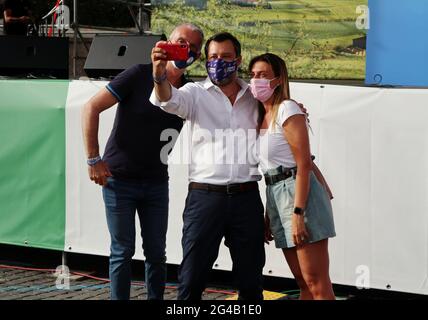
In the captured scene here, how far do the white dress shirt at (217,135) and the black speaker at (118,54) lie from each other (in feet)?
12.7

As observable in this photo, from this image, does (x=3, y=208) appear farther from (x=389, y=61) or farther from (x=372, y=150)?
(x=389, y=61)

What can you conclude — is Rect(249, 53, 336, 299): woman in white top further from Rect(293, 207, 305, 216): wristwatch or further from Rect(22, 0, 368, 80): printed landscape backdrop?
Rect(22, 0, 368, 80): printed landscape backdrop

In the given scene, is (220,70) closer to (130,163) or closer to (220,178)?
(220,178)

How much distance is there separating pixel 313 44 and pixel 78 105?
14.1ft

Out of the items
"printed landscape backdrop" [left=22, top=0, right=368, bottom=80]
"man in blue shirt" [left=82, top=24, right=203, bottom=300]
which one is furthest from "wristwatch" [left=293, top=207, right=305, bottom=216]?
"printed landscape backdrop" [left=22, top=0, right=368, bottom=80]

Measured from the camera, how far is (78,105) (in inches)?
274

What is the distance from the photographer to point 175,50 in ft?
13.9

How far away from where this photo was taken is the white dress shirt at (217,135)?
4.42 metres

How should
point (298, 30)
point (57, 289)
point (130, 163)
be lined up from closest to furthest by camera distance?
point (130, 163) → point (57, 289) → point (298, 30)

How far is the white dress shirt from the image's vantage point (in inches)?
174

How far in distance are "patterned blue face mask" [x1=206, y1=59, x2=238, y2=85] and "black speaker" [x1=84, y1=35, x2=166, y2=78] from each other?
389 centimetres

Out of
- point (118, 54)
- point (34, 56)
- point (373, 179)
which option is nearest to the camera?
point (373, 179)

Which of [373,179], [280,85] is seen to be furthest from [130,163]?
[373,179]

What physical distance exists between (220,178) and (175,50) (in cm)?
73
